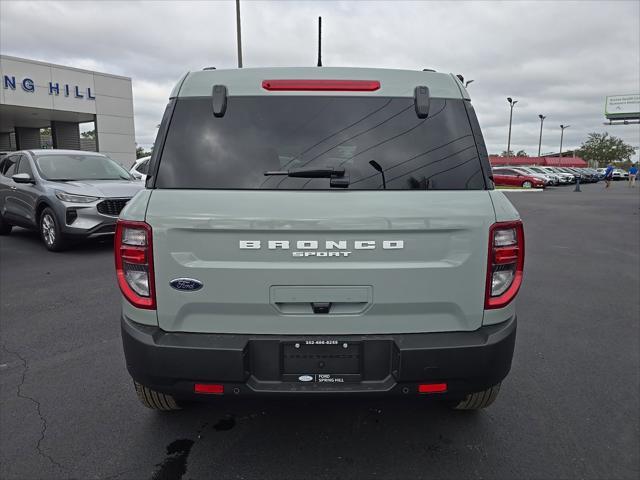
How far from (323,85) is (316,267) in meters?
0.98

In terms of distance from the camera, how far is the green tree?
9678 cm

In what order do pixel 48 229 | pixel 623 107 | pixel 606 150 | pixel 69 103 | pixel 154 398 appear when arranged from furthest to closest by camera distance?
pixel 606 150 < pixel 623 107 < pixel 69 103 < pixel 48 229 < pixel 154 398

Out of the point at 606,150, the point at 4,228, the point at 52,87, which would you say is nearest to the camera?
the point at 4,228

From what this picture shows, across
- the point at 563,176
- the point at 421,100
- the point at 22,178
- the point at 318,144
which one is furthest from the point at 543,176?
the point at 318,144

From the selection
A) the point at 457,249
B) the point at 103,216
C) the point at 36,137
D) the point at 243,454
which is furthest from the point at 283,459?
the point at 36,137

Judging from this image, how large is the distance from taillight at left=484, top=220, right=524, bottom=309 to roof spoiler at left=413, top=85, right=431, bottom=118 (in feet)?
2.25

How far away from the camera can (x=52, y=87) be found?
958 inches

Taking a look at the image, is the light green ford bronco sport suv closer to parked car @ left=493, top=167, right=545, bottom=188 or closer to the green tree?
parked car @ left=493, top=167, right=545, bottom=188

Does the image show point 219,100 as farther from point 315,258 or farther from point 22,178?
point 22,178

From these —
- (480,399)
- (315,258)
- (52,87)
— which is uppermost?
(52,87)

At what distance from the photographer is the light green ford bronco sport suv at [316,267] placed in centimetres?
209

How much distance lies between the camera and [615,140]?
98.1 metres

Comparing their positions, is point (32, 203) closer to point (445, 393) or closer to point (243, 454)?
point (243, 454)

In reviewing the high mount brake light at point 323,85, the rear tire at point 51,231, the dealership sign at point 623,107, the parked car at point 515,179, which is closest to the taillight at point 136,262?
the high mount brake light at point 323,85
